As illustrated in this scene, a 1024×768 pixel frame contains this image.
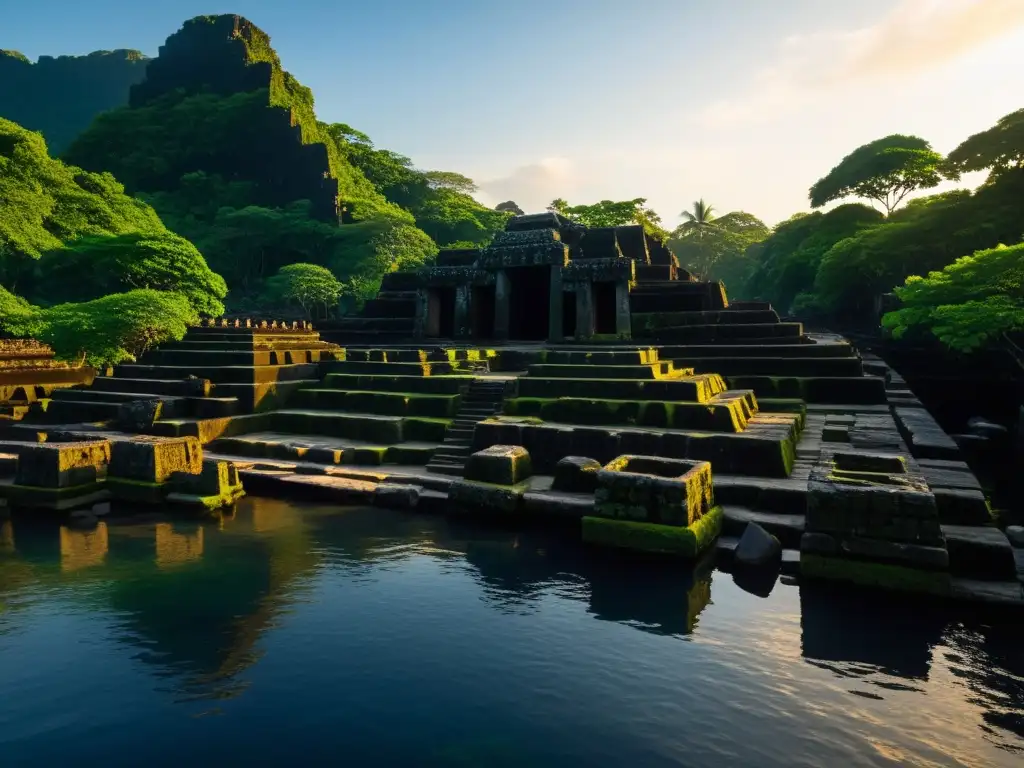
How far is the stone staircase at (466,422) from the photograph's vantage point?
12.3 m

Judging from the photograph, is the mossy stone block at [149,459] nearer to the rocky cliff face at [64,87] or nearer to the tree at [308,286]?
the tree at [308,286]

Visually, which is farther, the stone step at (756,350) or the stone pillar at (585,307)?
the stone pillar at (585,307)

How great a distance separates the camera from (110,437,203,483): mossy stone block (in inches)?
446

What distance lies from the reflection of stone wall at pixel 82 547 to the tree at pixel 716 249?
6752cm

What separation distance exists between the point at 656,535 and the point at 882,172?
150 feet

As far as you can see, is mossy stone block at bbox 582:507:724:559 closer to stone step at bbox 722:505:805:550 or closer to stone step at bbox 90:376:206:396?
stone step at bbox 722:505:805:550

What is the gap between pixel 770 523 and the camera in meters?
8.71

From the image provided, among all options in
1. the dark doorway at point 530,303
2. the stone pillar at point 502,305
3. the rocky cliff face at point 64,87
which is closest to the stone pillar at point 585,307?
the stone pillar at point 502,305

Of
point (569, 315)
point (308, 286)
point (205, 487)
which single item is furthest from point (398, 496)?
point (308, 286)

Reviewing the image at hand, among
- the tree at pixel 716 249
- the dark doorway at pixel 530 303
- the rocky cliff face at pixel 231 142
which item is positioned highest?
the rocky cliff face at pixel 231 142

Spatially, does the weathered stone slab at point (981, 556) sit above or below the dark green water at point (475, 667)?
above

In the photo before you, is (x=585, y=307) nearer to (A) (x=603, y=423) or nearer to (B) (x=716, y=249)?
(A) (x=603, y=423)

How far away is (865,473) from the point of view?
26.2 feet

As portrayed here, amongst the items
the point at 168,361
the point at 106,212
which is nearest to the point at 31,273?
the point at 106,212
